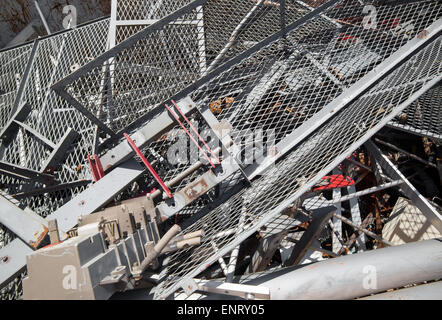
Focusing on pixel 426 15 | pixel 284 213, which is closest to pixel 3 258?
pixel 284 213

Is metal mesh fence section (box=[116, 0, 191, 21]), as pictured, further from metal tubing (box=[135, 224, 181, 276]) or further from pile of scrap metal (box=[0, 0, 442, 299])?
metal tubing (box=[135, 224, 181, 276])

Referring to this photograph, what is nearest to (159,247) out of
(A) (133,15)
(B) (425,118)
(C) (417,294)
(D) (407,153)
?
(C) (417,294)

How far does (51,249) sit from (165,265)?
99cm

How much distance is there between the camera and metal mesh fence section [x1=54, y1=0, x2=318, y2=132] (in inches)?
98.0

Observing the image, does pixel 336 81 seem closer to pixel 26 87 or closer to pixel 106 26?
pixel 106 26

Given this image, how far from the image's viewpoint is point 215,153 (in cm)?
238

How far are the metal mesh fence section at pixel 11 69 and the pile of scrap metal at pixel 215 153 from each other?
1.4 inches

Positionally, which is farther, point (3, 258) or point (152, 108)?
point (152, 108)

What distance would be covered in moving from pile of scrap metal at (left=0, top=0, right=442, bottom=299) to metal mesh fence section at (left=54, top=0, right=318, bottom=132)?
0.02 meters

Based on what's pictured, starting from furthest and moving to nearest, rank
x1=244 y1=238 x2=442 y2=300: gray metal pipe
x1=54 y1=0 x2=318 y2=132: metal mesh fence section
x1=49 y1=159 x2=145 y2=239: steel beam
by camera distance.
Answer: x1=54 y1=0 x2=318 y2=132: metal mesh fence section < x1=49 y1=159 x2=145 y2=239: steel beam < x1=244 y1=238 x2=442 y2=300: gray metal pipe

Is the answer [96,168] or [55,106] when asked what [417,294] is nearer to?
[96,168]

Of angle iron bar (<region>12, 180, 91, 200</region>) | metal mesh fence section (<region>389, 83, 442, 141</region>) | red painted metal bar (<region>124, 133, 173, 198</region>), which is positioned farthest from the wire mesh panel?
metal mesh fence section (<region>389, 83, 442, 141</region>)

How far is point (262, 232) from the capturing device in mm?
2424

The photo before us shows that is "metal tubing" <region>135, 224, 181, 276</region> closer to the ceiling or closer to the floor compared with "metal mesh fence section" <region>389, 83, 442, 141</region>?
closer to the floor
